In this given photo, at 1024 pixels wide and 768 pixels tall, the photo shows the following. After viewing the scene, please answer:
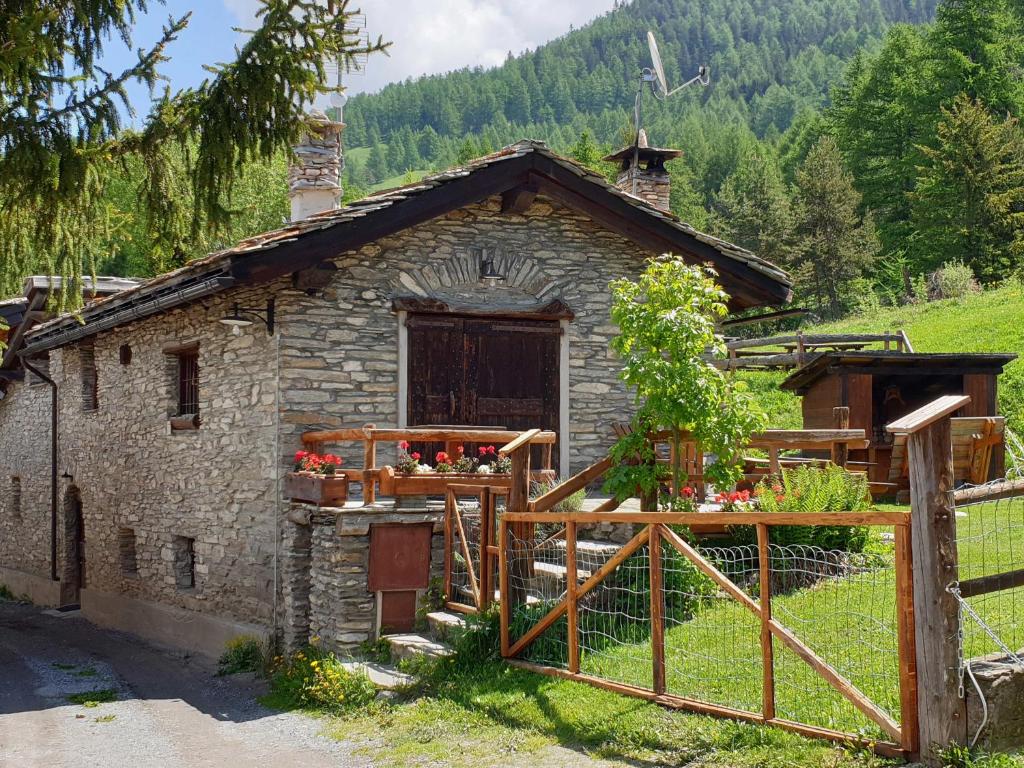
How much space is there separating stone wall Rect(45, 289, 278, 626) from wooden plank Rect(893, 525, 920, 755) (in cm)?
721

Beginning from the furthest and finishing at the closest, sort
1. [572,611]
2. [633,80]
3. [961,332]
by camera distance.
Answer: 1. [633,80]
2. [961,332]
3. [572,611]

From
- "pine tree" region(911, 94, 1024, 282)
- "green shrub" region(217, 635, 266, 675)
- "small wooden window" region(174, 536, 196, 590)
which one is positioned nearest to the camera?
"green shrub" region(217, 635, 266, 675)

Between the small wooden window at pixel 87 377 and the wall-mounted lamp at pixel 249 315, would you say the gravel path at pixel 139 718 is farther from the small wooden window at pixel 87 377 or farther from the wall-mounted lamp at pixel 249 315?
the small wooden window at pixel 87 377

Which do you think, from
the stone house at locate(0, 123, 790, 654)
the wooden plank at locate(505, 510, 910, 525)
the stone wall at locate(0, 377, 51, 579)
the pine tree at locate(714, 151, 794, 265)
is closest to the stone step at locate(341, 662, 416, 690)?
the stone house at locate(0, 123, 790, 654)

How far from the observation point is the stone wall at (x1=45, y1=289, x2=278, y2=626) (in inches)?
450

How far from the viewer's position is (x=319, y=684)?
30.5 feet

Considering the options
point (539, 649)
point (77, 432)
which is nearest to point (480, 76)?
point (77, 432)

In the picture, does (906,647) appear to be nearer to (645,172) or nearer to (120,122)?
(120,122)

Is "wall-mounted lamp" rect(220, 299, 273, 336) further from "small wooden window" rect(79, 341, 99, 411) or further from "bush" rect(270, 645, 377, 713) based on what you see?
"small wooden window" rect(79, 341, 99, 411)

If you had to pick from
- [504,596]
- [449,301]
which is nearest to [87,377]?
[449,301]

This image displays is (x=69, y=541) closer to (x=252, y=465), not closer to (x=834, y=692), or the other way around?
(x=252, y=465)

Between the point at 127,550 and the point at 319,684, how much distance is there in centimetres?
692

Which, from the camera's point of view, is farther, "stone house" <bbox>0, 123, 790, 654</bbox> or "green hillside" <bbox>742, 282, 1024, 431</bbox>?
"green hillside" <bbox>742, 282, 1024, 431</bbox>

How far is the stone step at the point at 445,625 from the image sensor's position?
8.92 m
